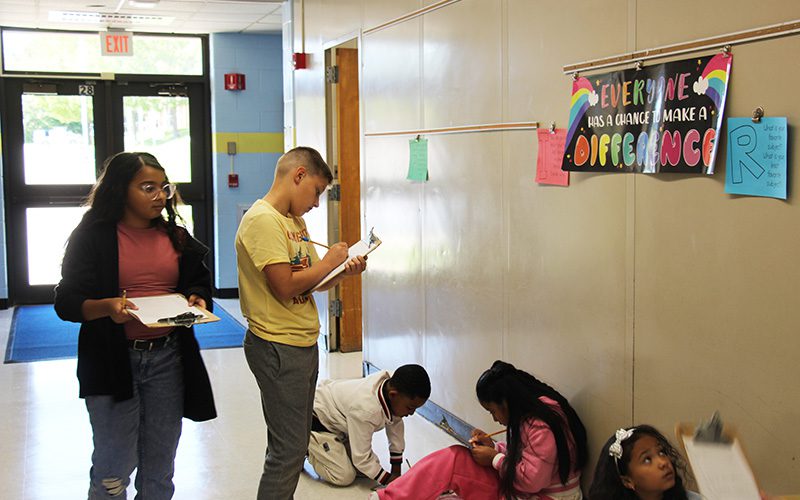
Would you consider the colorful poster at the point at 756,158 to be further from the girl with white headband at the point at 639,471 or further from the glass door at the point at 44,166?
the glass door at the point at 44,166

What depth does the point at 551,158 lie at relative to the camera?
3270mm

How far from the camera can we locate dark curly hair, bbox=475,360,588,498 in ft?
9.84

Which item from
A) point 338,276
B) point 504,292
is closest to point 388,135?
point 504,292

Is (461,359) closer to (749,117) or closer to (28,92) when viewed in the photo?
(749,117)

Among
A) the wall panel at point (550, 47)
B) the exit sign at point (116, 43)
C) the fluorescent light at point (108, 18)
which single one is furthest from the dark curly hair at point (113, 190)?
the exit sign at point (116, 43)

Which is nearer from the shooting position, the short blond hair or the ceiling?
the short blond hair

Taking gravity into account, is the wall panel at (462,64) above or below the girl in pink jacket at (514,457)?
above

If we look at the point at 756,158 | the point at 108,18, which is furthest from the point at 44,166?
the point at 756,158

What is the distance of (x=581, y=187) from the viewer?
310 cm

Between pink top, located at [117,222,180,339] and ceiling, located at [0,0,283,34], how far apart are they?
4662 millimetres

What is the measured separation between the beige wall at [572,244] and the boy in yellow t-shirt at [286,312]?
93cm

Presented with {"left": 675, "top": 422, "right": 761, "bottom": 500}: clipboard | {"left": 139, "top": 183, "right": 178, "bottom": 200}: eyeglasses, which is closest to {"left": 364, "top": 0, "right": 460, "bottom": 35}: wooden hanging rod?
{"left": 139, "top": 183, "right": 178, "bottom": 200}: eyeglasses

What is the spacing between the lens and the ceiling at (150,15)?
695 centimetres

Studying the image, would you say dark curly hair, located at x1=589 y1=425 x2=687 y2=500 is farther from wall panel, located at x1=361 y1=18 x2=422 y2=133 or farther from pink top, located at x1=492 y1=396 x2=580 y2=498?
wall panel, located at x1=361 y1=18 x2=422 y2=133
